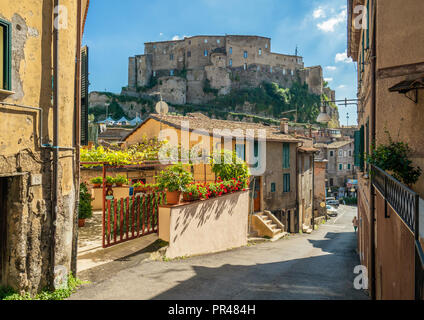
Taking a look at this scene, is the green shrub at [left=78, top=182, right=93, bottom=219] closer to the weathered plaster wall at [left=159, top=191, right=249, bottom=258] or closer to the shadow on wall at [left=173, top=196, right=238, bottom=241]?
the weathered plaster wall at [left=159, top=191, right=249, bottom=258]

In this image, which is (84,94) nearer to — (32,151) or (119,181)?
(32,151)

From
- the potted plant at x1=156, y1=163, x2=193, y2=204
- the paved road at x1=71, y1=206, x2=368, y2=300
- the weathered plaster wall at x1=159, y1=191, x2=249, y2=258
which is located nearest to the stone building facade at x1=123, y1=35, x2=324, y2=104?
the weathered plaster wall at x1=159, y1=191, x2=249, y2=258

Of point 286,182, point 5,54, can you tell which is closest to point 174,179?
point 5,54

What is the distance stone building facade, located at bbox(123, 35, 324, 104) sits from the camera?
75375 mm

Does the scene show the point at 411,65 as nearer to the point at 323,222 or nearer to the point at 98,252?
the point at 98,252

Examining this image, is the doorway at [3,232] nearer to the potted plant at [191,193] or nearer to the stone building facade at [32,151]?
the stone building facade at [32,151]

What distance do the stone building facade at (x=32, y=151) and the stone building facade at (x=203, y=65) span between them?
6832 cm

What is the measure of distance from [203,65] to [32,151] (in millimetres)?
75238

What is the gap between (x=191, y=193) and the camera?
350 inches

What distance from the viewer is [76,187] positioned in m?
6.15

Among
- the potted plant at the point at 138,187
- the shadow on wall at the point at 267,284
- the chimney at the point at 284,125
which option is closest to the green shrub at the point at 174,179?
the potted plant at the point at 138,187

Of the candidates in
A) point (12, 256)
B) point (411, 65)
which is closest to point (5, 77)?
point (12, 256)

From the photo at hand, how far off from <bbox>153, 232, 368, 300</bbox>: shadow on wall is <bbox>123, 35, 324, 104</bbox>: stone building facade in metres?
66.7

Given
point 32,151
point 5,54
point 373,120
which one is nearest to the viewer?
point 5,54
